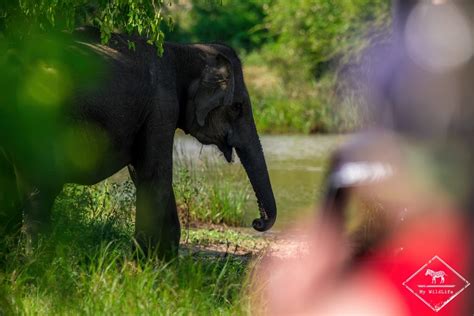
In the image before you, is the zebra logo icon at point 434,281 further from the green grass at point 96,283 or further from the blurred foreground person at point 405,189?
the green grass at point 96,283

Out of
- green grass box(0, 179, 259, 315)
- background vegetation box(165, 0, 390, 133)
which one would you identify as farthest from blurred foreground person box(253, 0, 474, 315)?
background vegetation box(165, 0, 390, 133)

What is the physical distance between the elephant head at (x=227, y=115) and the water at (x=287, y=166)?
607 mm

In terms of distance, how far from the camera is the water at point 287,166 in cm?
1516

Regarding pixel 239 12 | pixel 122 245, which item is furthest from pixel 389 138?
pixel 239 12

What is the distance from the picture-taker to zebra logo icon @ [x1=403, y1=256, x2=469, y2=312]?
372 centimetres

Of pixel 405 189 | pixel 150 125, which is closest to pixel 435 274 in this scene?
pixel 405 189

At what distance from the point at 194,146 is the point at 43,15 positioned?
16.4 meters

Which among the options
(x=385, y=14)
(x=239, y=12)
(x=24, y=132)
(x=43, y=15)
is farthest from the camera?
(x=239, y=12)

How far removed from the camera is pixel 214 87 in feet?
32.4

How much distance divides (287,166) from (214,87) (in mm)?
12336

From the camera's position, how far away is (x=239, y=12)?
1949 inches

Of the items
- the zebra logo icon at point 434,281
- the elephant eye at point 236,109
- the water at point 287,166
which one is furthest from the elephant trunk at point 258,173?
the zebra logo icon at point 434,281

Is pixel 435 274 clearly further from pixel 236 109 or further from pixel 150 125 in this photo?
pixel 236 109

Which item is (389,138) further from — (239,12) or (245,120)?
(239,12)
